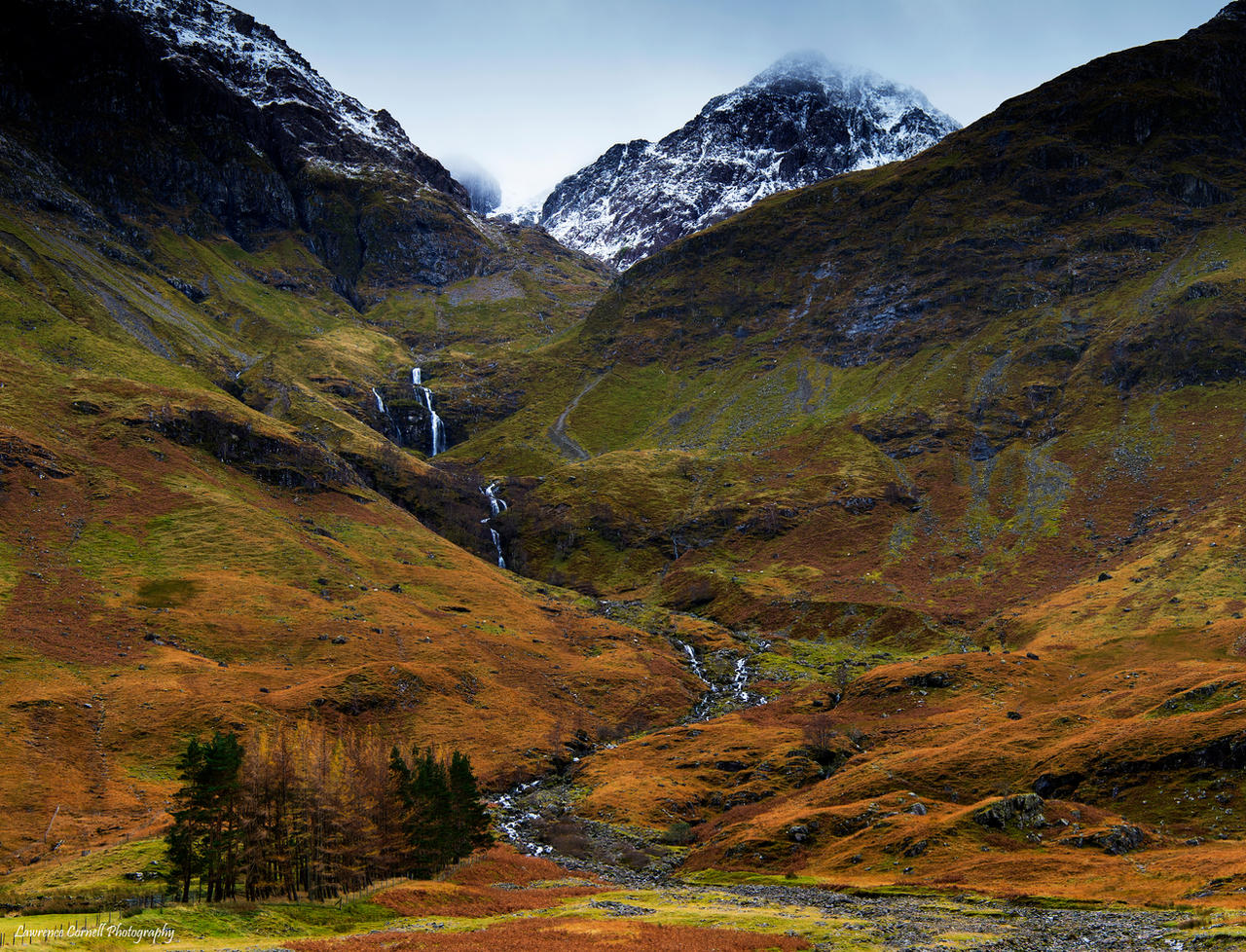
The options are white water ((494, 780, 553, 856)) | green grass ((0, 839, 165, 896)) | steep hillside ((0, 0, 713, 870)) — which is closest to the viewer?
green grass ((0, 839, 165, 896))

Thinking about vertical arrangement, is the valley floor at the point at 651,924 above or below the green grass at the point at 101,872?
below

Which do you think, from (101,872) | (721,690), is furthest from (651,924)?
(721,690)

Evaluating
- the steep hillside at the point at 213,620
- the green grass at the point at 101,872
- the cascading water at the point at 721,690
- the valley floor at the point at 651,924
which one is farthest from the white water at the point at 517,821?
the cascading water at the point at 721,690

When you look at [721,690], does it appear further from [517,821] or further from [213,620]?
[213,620]

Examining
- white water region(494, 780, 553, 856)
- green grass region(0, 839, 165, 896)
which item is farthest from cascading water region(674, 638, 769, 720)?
green grass region(0, 839, 165, 896)

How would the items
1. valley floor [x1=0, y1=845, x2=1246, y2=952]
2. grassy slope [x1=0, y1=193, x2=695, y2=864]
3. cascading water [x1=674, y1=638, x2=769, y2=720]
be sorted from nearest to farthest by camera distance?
1. valley floor [x1=0, y1=845, x2=1246, y2=952]
2. grassy slope [x1=0, y1=193, x2=695, y2=864]
3. cascading water [x1=674, y1=638, x2=769, y2=720]

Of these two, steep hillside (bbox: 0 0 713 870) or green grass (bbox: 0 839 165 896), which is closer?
green grass (bbox: 0 839 165 896)

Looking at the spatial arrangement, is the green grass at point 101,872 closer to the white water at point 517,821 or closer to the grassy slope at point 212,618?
the grassy slope at point 212,618

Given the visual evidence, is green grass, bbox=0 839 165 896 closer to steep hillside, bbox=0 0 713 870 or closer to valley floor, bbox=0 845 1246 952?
steep hillside, bbox=0 0 713 870

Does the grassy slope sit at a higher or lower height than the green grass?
higher

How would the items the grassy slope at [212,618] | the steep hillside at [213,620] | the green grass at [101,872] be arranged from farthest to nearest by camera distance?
1. the grassy slope at [212,618]
2. the steep hillside at [213,620]
3. the green grass at [101,872]

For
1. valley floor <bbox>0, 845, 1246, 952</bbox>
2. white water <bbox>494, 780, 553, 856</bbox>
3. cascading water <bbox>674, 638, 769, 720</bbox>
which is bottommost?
valley floor <bbox>0, 845, 1246, 952</bbox>

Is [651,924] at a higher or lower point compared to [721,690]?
lower

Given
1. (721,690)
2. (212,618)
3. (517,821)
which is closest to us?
(517,821)
